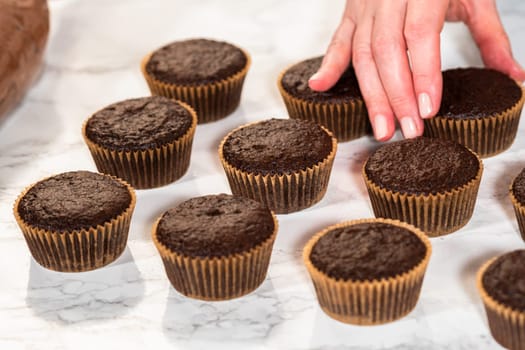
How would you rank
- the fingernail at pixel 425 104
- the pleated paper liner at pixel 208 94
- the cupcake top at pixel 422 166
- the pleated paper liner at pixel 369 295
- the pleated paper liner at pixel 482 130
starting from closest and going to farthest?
1. the pleated paper liner at pixel 369 295
2. the cupcake top at pixel 422 166
3. the fingernail at pixel 425 104
4. the pleated paper liner at pixel 482 130
5. the pleated paper liner at pixel 208 94

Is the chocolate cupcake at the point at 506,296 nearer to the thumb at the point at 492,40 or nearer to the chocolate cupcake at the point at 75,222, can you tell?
the chocolate cupcake at the point at 75,222

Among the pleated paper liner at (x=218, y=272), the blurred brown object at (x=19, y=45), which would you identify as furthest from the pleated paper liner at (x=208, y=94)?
the pleated paper liner at (x=218, y=272)

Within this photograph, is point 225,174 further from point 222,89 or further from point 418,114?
point 418,114

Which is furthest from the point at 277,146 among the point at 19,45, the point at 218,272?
the point at 19,45

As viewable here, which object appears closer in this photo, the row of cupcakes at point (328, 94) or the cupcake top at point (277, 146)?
the cupcake top at point (277, 146)

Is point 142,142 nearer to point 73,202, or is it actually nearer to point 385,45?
point 73,202

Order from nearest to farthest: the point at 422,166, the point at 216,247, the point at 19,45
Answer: the point at 216,247, the point at 422,166, the point at 19,45
